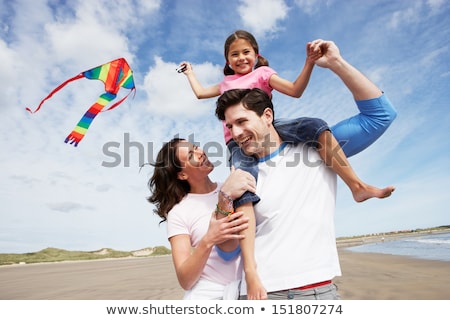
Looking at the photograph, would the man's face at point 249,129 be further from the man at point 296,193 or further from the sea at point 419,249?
the sea at point 419,249

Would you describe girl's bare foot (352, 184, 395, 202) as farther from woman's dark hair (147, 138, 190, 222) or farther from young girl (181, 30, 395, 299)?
woman's dark hair (147, 138, 190, 222)

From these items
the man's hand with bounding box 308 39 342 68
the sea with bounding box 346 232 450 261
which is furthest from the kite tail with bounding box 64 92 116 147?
the sea with bounding box 346 232 450 261

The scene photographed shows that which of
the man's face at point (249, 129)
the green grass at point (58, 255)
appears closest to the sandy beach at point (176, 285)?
the man's face at point (249, 129)

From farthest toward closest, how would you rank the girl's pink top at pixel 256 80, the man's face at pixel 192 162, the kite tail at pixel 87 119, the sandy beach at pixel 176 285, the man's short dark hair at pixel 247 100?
1. the sandy beach at pixel 176 285
2. the kite tail at pixel 87 119
3. the girl's pink top at pixel 256 80
4. the man's face at pixel 192 162
5. the man's short dark hair at pixel 247 100

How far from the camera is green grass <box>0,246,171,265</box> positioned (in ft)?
61.7

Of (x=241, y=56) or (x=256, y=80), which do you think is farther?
(x=241, y=56)

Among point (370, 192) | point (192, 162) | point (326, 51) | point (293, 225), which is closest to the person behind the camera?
point (293, 225)

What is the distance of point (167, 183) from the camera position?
9.34ft

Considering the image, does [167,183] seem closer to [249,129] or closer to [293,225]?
[249,129]

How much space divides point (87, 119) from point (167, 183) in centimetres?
214

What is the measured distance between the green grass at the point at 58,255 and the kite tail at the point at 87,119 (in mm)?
16933

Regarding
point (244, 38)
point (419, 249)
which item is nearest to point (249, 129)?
point (244, 38)

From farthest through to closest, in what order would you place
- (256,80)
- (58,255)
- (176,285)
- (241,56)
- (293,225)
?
1. (58,255)
2. (176,285)
3. (241,56)
4. (256,80)
5. (293,225)

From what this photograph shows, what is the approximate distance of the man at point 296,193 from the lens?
1.96 m
